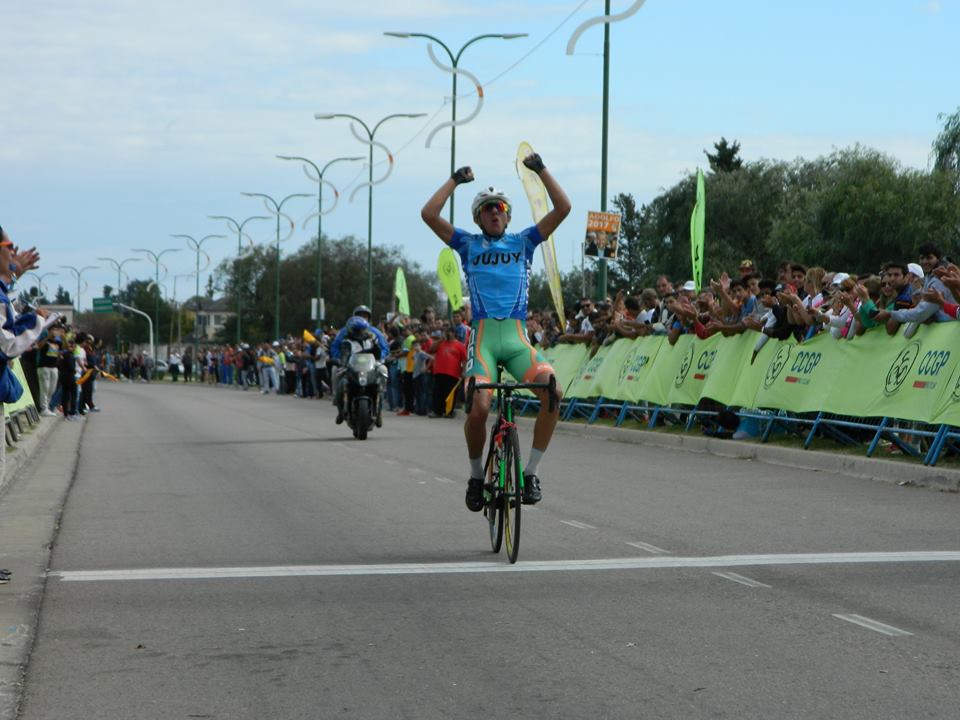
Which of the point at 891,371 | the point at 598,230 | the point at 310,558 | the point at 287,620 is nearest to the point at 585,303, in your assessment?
the point at 598,230

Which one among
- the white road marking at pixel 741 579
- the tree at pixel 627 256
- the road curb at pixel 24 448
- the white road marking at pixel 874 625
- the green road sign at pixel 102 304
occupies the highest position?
the tree at pixel 627 256

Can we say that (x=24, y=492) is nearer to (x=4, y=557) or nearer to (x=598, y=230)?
(x=4, y=557)

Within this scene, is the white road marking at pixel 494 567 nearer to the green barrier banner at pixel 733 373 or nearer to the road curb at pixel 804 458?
the road curb at pixel 804 458

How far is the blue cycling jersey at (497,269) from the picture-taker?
918 centimetres

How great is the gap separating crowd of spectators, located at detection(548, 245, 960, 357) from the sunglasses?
19.3ft

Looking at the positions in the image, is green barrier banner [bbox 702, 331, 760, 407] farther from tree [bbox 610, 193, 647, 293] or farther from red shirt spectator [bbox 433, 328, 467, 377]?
tree [bbox 610, 193, 647, 293]

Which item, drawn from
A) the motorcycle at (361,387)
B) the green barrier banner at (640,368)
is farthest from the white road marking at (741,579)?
the motorcycle at (361,387)

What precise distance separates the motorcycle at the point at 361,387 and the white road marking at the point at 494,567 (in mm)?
12911

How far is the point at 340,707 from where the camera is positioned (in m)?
5.23

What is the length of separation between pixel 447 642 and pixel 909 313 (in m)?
9.48

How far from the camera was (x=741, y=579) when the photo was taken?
311 inches

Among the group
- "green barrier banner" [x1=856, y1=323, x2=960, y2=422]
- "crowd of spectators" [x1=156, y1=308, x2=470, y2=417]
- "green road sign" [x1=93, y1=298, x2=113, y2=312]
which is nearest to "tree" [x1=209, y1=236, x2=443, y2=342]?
"green road sign" [x1=93, y1=298, x2=113, y2=312]

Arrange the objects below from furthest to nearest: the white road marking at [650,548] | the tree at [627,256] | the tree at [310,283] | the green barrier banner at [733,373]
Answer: the tree at [627,256]
the tree at [310,283]
the green barrier banner at [733,373]
the white road marking at [650,548]

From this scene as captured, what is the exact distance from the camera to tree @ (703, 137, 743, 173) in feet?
368
